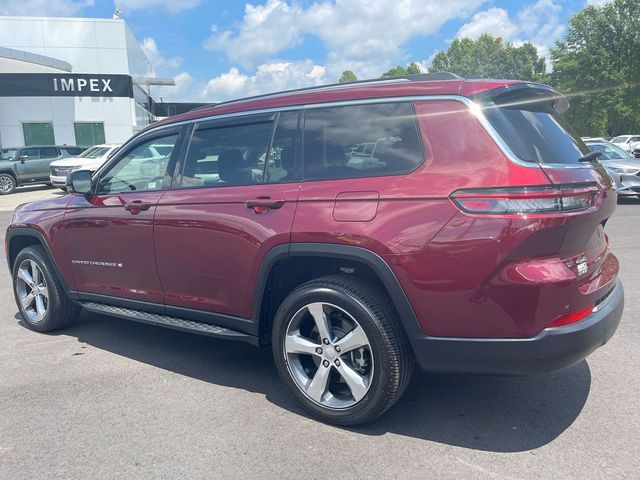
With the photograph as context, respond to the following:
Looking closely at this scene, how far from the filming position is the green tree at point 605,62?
40.5m

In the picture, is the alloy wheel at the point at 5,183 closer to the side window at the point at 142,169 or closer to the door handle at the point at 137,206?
the side window at the point at 142,169

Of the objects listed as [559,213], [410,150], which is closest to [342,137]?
[410,150]

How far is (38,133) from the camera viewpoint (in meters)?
28.8

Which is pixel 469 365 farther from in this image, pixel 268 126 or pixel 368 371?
pixel 268 126

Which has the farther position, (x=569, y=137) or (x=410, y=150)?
(x=569, y=137)

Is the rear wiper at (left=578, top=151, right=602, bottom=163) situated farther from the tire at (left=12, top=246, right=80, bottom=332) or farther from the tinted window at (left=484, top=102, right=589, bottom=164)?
the tire at (left=12, top=246, right=80, bottom=332)

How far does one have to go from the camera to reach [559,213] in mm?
2533

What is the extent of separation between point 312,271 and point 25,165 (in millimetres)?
20560

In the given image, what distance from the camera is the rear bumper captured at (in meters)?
2.58

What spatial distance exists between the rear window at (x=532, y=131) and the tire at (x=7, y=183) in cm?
2124

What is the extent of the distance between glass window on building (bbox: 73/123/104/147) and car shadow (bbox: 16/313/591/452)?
2772cm

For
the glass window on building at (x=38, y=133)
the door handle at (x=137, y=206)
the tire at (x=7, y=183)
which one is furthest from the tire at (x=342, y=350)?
the glass window on building at (x=38, y=133)

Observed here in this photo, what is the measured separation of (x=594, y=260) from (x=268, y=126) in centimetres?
→ 209

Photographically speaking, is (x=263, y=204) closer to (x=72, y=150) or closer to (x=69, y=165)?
(x=69, y=165)
